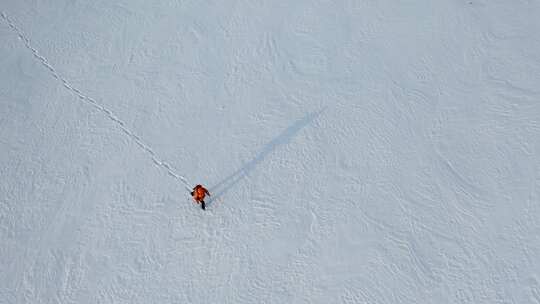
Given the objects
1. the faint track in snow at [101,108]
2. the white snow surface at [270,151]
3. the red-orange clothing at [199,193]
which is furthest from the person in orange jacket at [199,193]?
the faint track in snow at [101,108]

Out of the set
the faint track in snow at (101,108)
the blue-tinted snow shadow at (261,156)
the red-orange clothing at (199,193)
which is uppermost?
the faint track in snow at (101,108)

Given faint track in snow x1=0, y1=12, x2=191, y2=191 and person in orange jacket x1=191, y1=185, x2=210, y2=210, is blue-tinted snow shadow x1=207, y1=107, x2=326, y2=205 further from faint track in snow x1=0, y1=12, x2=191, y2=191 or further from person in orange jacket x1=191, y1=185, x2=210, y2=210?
faint track in snow x1=0, y1=12, x2=191, y2=191

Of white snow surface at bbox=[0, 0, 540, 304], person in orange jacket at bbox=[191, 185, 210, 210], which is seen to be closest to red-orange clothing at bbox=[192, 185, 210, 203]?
person in orange jacket at bbox=[191, 185, 210, 210]

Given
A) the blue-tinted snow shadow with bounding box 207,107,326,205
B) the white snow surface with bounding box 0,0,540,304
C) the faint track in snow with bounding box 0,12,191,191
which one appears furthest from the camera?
the faint track in snow with bounding box 0,12,191,191

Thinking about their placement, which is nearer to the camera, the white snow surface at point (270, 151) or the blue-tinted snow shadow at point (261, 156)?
the white snow surface at point (270, 151)

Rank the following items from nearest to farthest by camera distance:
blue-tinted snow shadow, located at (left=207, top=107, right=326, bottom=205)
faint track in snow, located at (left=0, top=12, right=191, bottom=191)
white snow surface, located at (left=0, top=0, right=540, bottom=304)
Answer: white snow surface, located at (left=0, top=0, right=540, bottom=304) < blue-tinted snow shadow, located at (left=207, top=107, right=326, bottom=205) < faint track in snow, located at (left=0, top=12, right=191, bottom=191)

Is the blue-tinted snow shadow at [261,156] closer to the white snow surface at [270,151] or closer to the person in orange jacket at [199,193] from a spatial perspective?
the white snow surface at [270,151]
